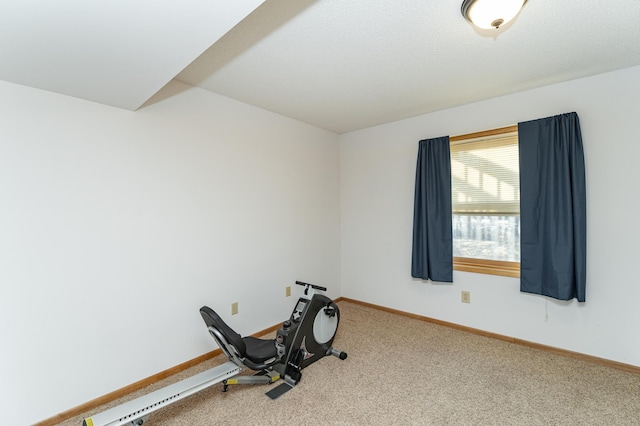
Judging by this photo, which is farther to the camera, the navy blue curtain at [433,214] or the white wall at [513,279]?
the navy blue curtain at [433,214]

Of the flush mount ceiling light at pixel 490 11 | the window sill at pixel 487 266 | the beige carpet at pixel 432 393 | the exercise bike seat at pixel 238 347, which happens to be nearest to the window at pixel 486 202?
the window sill at pixel 487 266

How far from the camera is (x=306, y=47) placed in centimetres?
207

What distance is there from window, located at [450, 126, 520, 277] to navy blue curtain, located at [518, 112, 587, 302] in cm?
15

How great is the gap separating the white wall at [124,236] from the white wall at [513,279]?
1.30 m

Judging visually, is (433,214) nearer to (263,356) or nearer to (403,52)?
(403,52)

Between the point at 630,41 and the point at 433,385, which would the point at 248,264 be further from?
the point at 630,41

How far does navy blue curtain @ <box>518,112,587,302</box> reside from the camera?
2588 mm

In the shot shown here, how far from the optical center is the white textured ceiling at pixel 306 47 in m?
1.30

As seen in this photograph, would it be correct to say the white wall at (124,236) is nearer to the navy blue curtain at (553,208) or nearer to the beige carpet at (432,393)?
the beige carpet at (432,393)

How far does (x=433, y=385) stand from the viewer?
227 centimetres

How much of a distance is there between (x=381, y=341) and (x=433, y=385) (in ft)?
2.63

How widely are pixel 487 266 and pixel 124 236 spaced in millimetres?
3474

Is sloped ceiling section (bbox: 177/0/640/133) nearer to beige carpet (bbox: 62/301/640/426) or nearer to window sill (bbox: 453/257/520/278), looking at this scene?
window sill (bbox: 453/257/520/278)

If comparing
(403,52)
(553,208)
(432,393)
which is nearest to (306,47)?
(403,52)
